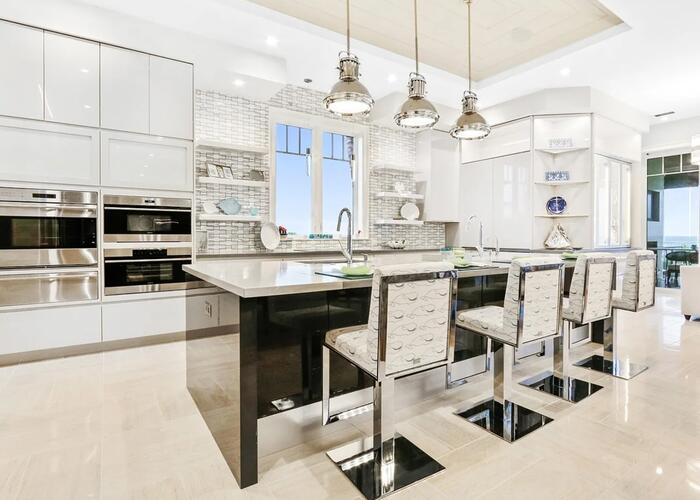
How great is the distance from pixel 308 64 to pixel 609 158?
16.6ft

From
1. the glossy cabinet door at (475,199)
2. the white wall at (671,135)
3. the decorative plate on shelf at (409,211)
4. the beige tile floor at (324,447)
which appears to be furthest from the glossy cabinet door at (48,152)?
the white wall at (671,135)

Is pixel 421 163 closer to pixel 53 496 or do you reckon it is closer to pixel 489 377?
pixel 489 377

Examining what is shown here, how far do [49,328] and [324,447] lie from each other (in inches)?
119

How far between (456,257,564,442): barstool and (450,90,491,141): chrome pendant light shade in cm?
149

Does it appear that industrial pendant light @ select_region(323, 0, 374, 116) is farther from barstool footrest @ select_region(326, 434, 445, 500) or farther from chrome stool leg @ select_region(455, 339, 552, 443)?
barstool footrest @ select_region(326, 434, 445, 500)

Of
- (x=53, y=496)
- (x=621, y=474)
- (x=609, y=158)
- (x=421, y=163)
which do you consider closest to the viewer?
(x=53, y=496)

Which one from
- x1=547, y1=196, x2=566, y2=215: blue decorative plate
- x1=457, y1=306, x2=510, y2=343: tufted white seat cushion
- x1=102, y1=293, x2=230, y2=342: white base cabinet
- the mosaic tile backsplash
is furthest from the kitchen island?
x1=547, y1=196, x2=566, y2=215: blue decorative plate

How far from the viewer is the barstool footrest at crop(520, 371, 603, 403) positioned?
8.81 ft

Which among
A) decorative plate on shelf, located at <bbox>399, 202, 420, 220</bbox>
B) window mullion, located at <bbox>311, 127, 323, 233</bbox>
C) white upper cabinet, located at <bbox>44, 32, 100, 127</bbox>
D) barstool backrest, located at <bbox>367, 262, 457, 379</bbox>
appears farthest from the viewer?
decorative plate on shelf, located at <bbox>399, 202, 420, 220</bbox>

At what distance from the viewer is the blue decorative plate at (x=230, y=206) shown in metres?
5.01

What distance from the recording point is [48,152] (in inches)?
137

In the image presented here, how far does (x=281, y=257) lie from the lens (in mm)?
5051

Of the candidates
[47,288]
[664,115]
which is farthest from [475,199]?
[47,288]

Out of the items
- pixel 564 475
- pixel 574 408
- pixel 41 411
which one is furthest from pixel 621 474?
pixel 41 411
